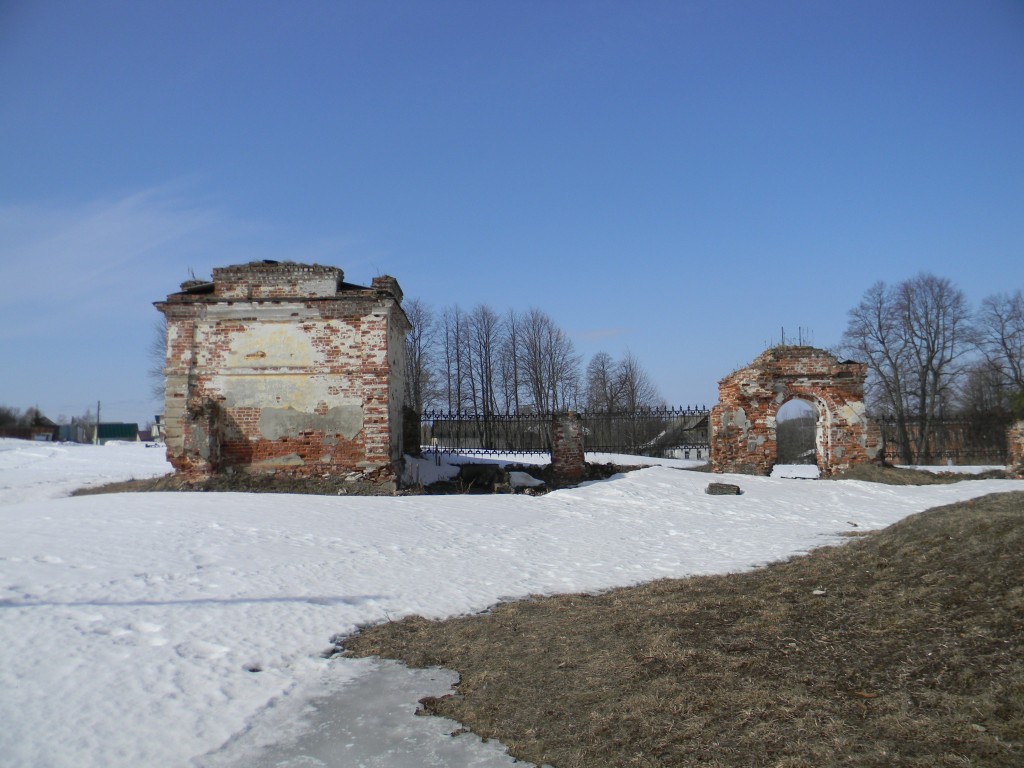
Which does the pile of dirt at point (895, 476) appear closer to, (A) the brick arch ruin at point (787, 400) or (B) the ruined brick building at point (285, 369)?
(A) the brick arch ruin at point (787, 400)

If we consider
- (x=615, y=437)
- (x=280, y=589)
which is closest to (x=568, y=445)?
(x=280, y=589)

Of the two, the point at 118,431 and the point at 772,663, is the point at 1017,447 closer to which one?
the point at 772,663

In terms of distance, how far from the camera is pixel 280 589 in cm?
611

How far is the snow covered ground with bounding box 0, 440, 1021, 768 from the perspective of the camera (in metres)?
3.53

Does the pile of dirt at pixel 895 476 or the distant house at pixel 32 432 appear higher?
the distant house at pixel 32 432

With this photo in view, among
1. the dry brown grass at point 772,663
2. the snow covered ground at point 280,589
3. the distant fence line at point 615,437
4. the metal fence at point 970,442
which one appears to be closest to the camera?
the dry brown grass at point 772,663

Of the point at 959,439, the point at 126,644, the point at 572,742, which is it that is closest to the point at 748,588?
the point at 572,742

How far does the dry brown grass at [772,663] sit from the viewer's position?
320cm

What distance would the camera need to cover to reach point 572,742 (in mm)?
3391

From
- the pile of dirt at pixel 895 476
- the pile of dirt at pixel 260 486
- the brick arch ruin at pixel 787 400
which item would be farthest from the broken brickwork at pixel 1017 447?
the pile of dirt at pixel 260 486

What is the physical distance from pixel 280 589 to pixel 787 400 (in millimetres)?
13804

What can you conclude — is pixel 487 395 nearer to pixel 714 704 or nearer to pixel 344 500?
pixel 344 500

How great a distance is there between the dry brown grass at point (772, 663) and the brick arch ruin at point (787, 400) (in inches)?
382

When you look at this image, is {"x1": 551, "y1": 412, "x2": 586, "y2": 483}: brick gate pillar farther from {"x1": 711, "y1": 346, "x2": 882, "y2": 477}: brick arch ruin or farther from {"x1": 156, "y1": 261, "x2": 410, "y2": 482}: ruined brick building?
{"x1": 156, "y1": 261, "x2": 410, "y2": 482}: ruined brick building
